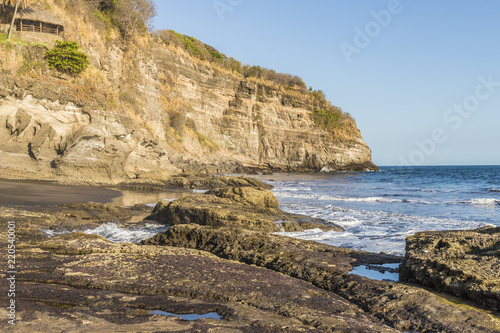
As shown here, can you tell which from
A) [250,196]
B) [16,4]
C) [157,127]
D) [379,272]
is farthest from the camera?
[157,127]

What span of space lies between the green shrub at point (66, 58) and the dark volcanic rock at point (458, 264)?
21791 mm

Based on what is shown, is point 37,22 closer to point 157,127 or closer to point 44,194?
point 157,127

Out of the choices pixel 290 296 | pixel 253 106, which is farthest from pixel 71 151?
pixel 253 106

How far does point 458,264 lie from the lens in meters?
4.26

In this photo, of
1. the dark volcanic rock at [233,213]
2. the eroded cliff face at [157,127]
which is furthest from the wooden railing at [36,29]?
the dark volcanic rock at [233,213]

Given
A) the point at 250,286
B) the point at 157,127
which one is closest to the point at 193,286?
the point at 250,286

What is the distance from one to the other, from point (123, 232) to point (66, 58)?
1737cm

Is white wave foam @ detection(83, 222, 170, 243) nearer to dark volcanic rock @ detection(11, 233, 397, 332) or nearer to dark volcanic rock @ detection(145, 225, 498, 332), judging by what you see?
dark volcanic rock @ detection(145, 225, 498, 332)

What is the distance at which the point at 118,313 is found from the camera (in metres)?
3.08

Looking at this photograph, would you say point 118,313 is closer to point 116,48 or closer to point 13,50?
point 13,50

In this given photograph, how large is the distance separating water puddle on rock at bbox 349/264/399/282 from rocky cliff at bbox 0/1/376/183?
16.0m

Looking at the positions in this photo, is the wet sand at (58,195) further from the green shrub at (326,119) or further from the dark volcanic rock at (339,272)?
the green shrub at (326,119)

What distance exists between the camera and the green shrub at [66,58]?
20.5 meters

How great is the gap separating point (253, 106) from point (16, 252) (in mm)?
48494
